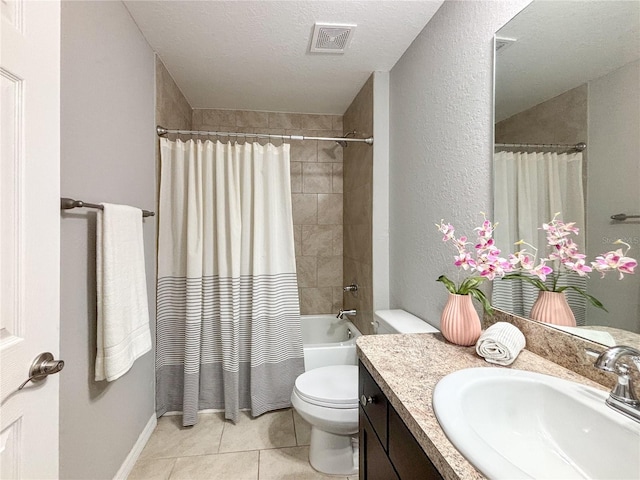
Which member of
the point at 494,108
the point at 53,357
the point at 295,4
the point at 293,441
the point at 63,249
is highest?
the point at 295,4

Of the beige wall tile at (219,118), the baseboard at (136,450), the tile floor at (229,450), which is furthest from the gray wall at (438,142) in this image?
the baseboard at (136,450)

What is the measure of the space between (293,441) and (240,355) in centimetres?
62

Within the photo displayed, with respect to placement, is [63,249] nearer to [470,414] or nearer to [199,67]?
[470,414]

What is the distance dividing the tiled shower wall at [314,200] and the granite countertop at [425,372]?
6.12 feet

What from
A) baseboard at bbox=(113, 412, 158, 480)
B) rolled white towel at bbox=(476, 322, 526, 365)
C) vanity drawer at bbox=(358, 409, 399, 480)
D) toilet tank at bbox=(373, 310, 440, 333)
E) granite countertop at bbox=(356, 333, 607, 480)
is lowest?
baseboard at bbox=(113, 412, 158, 480)

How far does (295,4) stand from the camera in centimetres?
150

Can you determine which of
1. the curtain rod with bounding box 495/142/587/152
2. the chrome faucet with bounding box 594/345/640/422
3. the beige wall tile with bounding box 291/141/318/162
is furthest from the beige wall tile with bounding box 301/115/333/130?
the chrome faucet with bounding box 594/345/640/422

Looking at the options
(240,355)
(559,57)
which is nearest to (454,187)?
(559,57)

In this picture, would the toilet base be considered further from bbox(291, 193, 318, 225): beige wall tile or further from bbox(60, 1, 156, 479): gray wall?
bbox(291, 193, 318, 225): beige wall tile

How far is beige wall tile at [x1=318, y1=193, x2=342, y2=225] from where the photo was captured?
3.02 m

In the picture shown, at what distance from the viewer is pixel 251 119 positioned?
2934 millimetres

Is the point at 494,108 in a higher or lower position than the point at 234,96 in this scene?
lower

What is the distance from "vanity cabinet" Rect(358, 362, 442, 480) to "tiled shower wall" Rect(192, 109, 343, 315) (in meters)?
1.91

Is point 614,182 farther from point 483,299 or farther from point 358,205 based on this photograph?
point 358,205
